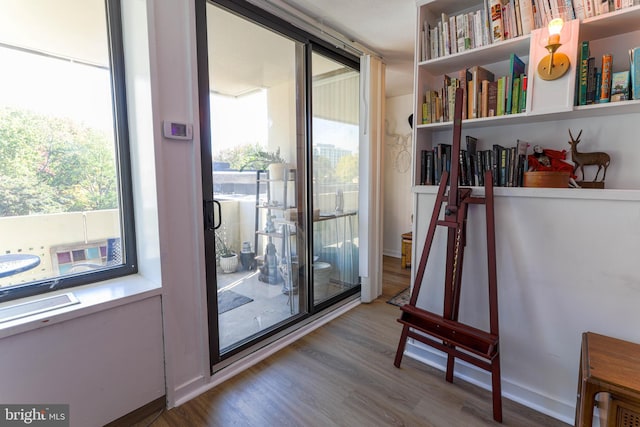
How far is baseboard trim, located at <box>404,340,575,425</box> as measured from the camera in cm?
159

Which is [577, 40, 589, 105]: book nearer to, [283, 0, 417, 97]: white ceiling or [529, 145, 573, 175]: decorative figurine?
[529, 145, 573, 175]: decorative figurine

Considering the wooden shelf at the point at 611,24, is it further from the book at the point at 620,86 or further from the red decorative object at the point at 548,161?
the red decorative object at the point at 548,161

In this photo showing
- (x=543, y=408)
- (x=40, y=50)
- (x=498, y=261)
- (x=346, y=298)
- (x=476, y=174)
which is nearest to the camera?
(x=40, y=50)

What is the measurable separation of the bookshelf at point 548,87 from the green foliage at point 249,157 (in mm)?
1055

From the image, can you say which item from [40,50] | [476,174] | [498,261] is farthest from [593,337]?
[40,50]

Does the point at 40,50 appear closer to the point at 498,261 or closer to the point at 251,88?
the point at 251,88

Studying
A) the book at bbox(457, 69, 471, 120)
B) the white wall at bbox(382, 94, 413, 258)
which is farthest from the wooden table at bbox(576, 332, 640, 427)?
the white wall at bbox(382, 94, 413, 258)

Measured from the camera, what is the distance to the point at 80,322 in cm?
133

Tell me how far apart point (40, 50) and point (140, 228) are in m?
0.97

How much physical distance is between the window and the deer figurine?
2492mm

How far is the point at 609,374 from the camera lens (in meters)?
1.16

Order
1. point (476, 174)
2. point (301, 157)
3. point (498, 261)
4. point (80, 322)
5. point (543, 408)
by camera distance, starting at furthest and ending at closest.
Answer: point (301, 157)
point (476, 174)
point (498, 261)
point (543, 408)
point (80, 322)

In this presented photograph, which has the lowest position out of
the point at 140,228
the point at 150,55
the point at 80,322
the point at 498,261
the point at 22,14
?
the point at 80,322

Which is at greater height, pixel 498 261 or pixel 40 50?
pixel 40 50
